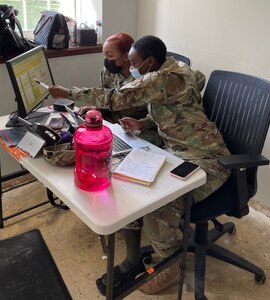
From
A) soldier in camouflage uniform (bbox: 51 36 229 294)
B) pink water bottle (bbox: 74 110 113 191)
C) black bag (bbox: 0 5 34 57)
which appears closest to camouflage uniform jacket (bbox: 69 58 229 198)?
soldier in camouflage uniform (bbox: 51 36 229 294)

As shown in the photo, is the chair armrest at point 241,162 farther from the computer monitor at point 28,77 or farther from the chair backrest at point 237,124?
the computer monitor at point 28,77

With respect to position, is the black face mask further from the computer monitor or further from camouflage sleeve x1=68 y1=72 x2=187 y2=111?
camouflage sleeve x1=68 y1=72 x2=187 y2=111

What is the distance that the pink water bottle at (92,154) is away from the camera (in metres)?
1.03

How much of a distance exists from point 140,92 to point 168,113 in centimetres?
20

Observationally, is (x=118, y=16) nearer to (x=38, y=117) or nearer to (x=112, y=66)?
(x=112, y=66)

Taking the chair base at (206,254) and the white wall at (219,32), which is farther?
the white wall at (219,32)

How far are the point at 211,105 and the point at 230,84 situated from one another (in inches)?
5.6

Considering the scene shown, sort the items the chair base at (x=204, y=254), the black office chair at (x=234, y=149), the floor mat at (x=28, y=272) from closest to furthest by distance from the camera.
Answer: the floor mat at (x=28, y=272)
the black office chair at (x=234, y=149)
the chair base at (x=204, y=254)

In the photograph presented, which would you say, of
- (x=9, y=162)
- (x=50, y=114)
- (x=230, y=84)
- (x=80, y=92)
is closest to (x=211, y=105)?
(x=230, y=84)

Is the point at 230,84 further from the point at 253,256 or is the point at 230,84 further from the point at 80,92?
the point at 253,256

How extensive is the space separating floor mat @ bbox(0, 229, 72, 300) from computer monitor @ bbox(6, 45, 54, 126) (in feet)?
2.00

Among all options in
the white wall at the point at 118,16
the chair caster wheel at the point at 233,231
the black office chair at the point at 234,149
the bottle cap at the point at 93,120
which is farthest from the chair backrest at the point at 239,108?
the white wall at the point at 118,16

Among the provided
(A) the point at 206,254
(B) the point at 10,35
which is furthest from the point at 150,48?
(A) the point at 206,254

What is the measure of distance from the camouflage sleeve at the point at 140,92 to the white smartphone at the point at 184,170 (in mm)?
315
